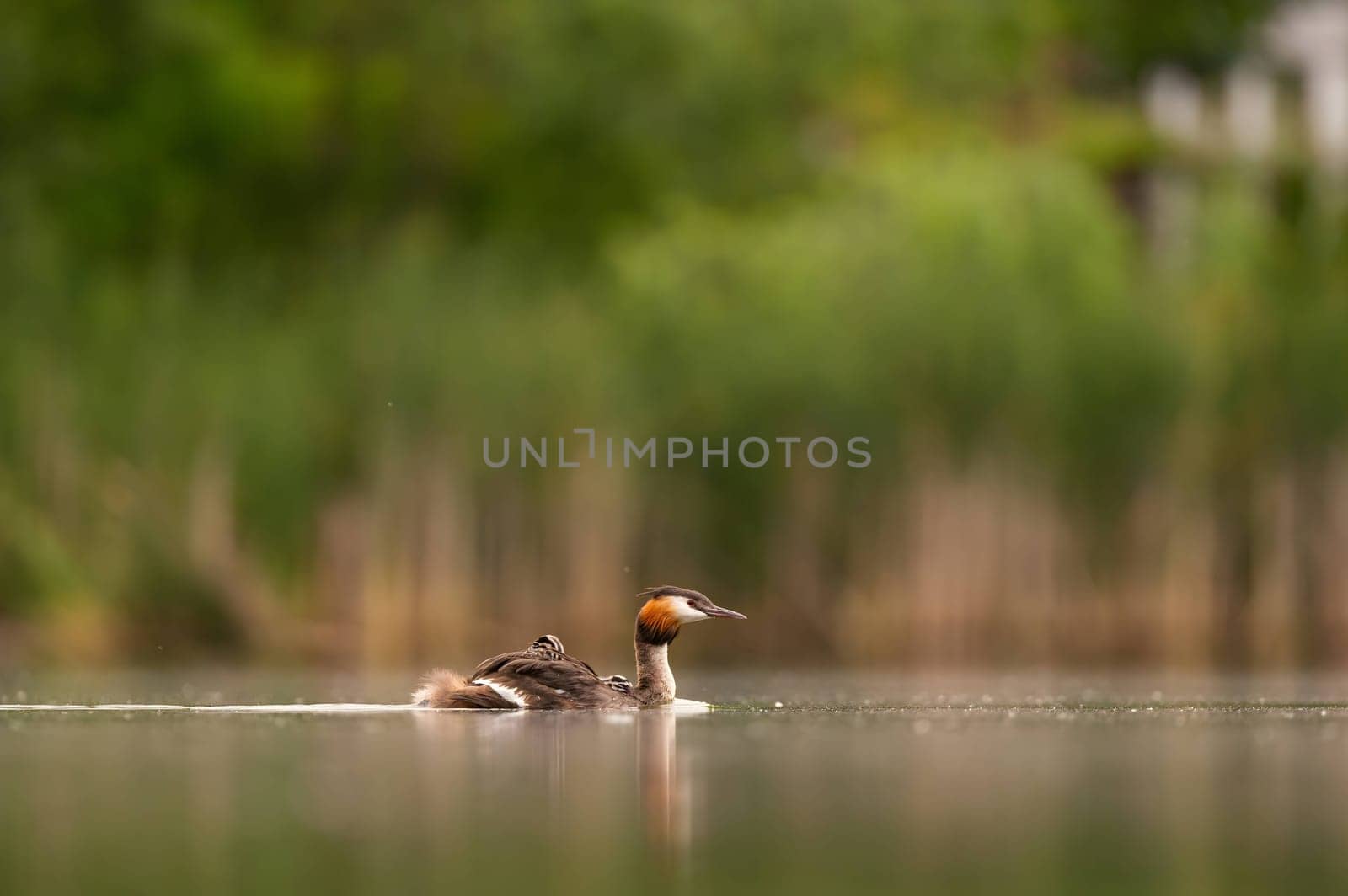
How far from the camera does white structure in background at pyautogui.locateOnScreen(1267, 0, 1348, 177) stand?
1726 inches

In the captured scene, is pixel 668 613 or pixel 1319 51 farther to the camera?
pixel 1319 51

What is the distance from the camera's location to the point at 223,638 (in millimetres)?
19062

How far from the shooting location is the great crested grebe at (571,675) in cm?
1179

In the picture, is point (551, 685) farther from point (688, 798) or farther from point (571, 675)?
point (688, 798)

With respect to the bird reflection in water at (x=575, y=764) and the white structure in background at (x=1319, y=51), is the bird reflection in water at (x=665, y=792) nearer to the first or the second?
the bird reflection in water at (x=575, y=764)

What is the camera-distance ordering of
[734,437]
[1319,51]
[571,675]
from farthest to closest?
[1319,51]
[734,437]
[571,675]

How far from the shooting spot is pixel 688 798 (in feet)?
25.8

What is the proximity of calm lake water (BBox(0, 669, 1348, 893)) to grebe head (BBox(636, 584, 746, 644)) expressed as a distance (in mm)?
455

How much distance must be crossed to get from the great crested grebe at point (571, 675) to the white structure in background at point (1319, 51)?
32.4m

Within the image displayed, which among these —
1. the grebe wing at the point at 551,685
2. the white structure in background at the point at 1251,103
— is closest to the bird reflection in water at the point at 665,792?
the grebe wing at the point at 551,685

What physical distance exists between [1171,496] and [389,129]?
41.3 ft

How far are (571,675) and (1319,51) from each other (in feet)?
120

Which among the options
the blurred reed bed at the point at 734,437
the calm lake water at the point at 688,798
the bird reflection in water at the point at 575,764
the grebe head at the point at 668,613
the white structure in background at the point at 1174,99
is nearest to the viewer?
the calm lake water at the point at 688,798


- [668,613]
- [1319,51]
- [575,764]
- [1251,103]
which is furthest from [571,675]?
[1319,51]
